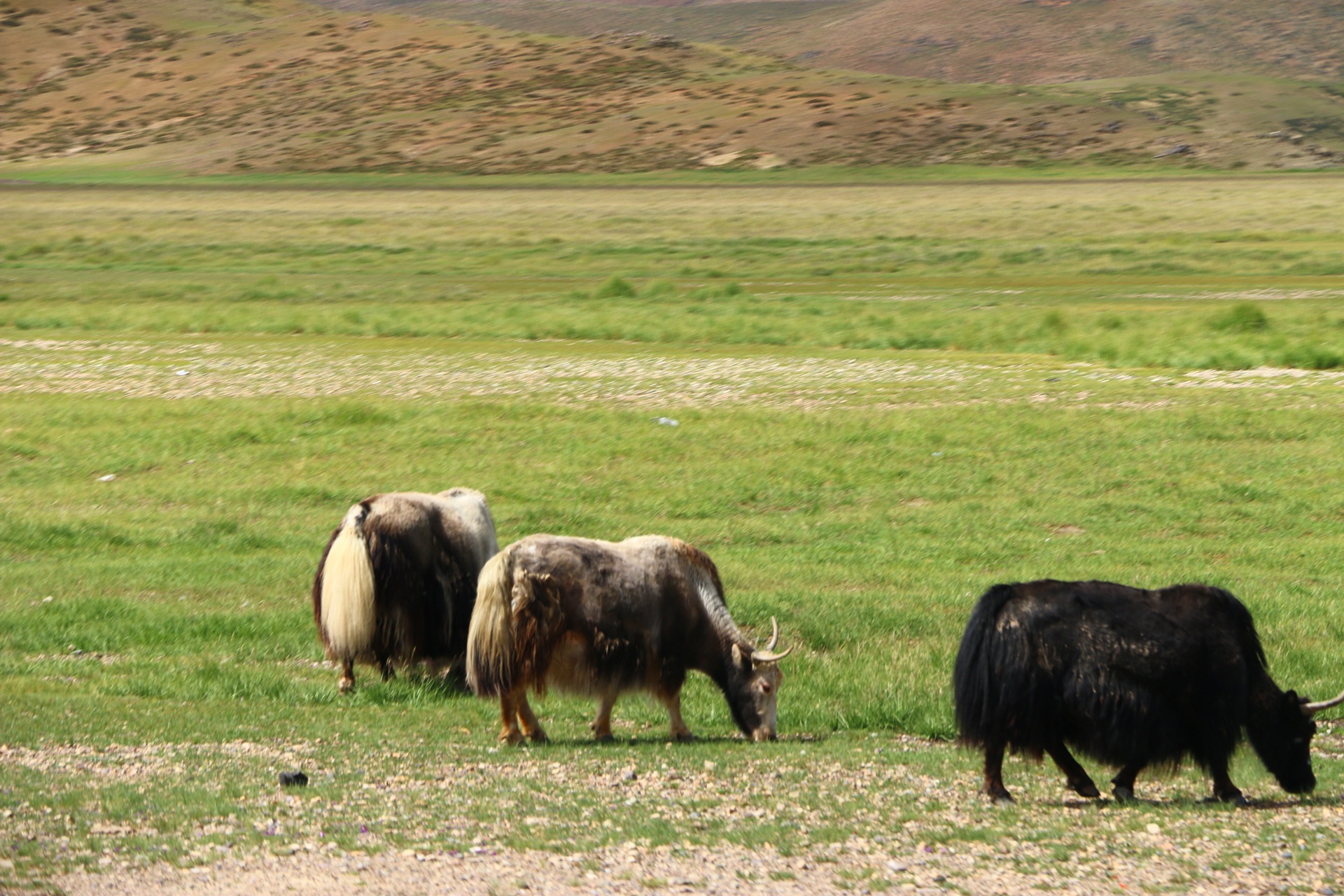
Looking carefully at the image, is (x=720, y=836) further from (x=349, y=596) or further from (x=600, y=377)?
(x=600, y=377)

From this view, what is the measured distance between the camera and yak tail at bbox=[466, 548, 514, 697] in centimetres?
944

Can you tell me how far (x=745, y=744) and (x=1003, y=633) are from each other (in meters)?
2.34

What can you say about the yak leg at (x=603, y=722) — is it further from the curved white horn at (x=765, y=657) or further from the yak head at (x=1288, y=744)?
the yak head at (x=1288, y=744)

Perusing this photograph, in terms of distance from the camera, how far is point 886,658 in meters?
12.2

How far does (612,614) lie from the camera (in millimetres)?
9672

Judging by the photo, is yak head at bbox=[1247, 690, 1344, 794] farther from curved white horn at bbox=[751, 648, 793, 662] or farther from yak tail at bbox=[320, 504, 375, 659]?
yak tail at bbox=[320, 504, 375, 659]

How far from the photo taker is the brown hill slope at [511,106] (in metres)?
125

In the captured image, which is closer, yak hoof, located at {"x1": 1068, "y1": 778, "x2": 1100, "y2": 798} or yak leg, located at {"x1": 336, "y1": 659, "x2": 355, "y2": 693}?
yak hoof, located at {"x1": 1068, "y1": 778, "x2": 1100, "y2": 798}

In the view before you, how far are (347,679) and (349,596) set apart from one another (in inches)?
25.5

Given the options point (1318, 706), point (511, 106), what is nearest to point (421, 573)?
point (1318, 706)

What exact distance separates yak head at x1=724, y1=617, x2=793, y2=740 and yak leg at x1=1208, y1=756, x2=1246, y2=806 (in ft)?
9.24

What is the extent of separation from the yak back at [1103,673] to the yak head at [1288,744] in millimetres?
132

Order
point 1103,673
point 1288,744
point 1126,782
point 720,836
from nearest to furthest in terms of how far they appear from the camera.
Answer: point 720,836 → point 1103,673 → point 1126,782 → point 1288,744

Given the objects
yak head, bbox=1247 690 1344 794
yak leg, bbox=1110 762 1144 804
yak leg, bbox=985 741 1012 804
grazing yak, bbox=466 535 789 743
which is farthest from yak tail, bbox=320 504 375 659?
yak head, bbox=1247 690 1344 794
